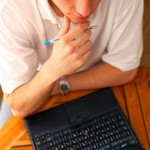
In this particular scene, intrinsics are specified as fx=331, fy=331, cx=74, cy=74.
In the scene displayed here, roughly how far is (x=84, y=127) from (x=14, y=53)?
Answer: 32 centimetres

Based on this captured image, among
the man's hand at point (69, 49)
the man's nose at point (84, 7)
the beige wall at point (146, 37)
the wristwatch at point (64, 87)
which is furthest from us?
the beige wall at point (146, 37)

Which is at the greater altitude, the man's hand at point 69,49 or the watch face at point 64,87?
the man's hand at point 69,49

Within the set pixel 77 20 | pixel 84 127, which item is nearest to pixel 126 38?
pixel 77 20

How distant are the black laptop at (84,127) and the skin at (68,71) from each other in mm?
50

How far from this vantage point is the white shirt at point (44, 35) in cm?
98

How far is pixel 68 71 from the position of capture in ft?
3.51

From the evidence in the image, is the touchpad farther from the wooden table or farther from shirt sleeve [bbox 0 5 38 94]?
shirt sleeve [bbox 0 5 38 94]

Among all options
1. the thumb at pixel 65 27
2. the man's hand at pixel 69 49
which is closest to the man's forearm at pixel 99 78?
the man's hand at pixel 69 49

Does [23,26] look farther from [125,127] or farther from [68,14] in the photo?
[125,127]

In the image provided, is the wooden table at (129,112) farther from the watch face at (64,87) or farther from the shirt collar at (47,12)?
the shirt collar at (47,12)

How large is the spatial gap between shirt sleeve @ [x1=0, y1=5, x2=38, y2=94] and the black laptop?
0.13 m

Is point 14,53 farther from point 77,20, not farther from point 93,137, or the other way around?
point 93,137

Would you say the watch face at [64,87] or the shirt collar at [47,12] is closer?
the shirt collar at [47,12]

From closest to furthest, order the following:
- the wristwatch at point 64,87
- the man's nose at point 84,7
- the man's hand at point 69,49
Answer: the man's nose at point 84,7, the man's hand at point 69,49, the wristwatch at point 64,87
